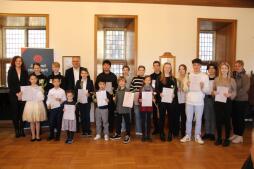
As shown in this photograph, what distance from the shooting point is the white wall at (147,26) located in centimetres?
627

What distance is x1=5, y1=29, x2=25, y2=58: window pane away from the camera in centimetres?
817

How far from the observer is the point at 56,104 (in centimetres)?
495

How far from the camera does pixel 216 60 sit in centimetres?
815

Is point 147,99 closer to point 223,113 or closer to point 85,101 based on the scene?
point 85,101

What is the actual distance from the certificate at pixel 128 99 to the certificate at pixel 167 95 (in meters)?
0.59

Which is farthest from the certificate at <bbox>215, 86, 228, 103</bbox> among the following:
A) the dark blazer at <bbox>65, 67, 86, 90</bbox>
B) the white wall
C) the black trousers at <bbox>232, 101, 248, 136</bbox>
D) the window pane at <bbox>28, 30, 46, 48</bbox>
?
the window pane at <bbox>28, 30, 46, 48</bbox>

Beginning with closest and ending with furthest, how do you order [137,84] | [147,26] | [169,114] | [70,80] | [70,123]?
[70,123] < [169,114] < [137,84] < [70,80] < [147,26]

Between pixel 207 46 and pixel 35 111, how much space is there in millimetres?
5819

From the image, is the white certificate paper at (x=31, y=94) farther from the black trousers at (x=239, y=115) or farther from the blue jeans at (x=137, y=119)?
the black trousers at (x=239, y=115)

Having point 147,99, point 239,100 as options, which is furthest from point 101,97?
point 239,100

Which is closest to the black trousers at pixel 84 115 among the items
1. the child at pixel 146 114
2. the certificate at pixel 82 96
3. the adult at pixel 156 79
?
the certificate at pixel 82 96

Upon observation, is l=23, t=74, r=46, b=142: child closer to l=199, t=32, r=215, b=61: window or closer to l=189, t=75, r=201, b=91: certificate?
l=189, t=75, r=201, b=91: certificate

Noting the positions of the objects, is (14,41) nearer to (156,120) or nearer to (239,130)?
(156,120)

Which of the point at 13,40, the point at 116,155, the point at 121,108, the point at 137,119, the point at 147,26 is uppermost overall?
the point at 147,26
